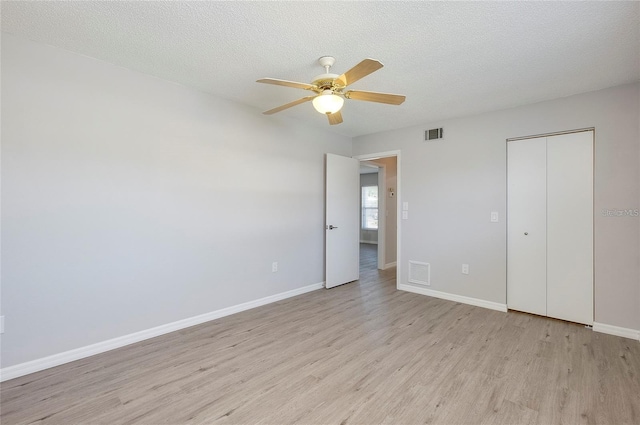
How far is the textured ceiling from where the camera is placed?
72.8 inches

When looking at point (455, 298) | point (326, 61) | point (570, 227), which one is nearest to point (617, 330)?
point (570, 227)

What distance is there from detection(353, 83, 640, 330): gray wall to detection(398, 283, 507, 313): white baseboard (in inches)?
2.4

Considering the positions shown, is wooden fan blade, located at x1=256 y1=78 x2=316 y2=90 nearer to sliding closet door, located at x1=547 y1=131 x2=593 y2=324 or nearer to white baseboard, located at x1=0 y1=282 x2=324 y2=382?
white baseboard, located at x1=0 y1=282 x2=324 y2=382

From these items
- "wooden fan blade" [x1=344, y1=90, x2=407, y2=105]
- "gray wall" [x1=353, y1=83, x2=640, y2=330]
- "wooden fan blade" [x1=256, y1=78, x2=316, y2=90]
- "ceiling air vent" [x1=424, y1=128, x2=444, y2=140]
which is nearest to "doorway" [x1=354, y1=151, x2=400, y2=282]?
"gray wall" [x1=353, y1=83, x2=640, y2=330]

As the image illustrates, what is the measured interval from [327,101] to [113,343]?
2.76 meters

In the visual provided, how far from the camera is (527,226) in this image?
3482mm

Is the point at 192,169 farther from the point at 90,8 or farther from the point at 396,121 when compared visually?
the point at 396,121

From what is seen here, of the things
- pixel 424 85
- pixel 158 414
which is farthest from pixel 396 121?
pixel 158 414

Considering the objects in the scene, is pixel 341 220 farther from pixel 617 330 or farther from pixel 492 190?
pixel 617 330

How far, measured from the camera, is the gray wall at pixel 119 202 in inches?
86.2

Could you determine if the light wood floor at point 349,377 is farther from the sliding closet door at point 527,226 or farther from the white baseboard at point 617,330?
the sliding closet door at point 527,226

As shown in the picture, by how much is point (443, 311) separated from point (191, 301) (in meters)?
2.91

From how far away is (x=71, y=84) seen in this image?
93.6 inches

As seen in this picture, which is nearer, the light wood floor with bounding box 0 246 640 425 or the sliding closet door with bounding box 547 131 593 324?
the light wood floor with bounding box 0 246 640 425
